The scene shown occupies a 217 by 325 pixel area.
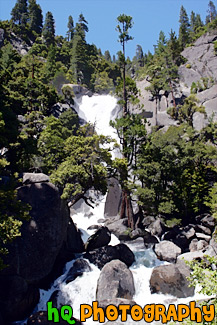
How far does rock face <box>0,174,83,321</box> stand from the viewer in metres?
13.8

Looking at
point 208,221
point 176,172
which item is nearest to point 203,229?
point 208,221

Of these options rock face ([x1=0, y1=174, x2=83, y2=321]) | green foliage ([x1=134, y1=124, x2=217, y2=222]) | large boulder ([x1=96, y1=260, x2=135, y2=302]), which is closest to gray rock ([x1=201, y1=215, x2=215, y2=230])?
→ green foliage ([x1=134, y1=124, x2=217, y2=222])

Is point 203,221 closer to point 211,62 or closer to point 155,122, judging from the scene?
point 155,122

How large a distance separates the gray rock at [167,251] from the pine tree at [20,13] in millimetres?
79539

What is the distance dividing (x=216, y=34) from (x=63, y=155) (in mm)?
57956

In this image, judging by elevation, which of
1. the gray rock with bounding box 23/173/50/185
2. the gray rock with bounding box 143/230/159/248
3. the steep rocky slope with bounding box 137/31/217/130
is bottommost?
the gray rock with bounding box 143/230/159/248

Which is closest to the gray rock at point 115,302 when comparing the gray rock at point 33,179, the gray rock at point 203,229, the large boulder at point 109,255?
the large boulder at point 109,255

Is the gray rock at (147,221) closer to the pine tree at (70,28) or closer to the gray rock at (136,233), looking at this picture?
the gray rock at (136,233)

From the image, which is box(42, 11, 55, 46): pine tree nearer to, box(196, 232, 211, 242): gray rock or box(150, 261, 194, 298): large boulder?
box(196, 232, 211, 242): gray rock

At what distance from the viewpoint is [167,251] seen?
790 inches

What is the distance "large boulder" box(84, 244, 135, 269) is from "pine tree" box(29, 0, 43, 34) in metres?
79.7

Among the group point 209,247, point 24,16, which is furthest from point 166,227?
point 24,16

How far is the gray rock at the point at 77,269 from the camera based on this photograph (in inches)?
680

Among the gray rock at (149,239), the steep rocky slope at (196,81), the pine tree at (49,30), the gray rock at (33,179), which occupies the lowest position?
the gray rock at (149,239)
